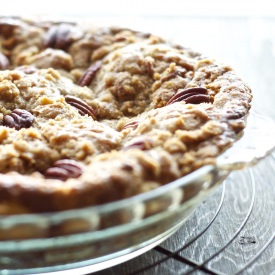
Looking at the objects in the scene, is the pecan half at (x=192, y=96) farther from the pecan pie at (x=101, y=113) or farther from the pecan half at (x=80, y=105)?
the pecan half at (x=80, y=105)

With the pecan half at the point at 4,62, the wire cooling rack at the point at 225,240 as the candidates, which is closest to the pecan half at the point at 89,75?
the pecan half at the point at 4,62

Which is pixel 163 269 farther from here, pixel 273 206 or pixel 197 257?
pixel 273 206

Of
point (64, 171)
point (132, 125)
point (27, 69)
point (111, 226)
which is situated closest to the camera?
point (111, 226)

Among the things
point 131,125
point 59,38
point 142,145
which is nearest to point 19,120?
point 131,125

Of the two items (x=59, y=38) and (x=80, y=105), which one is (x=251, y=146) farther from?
(x=59, y=38)

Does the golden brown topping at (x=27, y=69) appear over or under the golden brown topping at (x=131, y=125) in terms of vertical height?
under

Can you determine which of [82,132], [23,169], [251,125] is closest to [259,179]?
[251,125]
